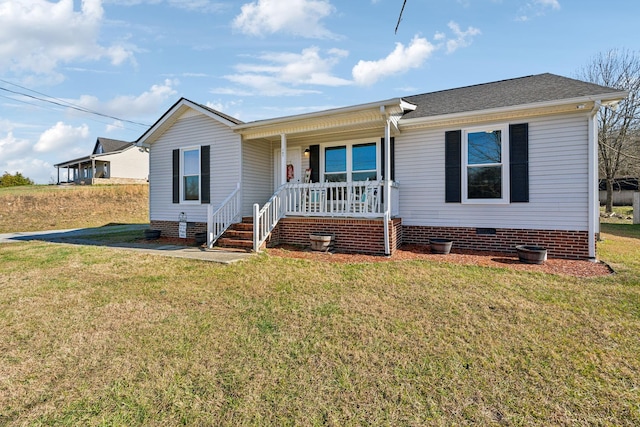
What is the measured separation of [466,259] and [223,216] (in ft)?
20.4

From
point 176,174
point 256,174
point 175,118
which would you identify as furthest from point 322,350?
point 175,118

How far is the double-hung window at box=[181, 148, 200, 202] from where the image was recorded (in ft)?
33.1

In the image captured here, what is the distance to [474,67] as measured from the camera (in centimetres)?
931

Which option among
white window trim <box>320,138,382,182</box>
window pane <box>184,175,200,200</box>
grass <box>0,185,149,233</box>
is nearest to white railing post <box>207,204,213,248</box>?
window pane <box>184,175,200,200</box>

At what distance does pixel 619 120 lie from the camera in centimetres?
1875

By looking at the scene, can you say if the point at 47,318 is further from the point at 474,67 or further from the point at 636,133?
the point at 636,133

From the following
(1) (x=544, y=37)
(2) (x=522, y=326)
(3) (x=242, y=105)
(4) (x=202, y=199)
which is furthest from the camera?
(3) (x=242, y=105)

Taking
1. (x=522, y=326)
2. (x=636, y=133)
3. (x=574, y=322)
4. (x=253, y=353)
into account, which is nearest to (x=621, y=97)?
(x=574, y=322)

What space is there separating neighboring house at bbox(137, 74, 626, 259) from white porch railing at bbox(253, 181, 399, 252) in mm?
36

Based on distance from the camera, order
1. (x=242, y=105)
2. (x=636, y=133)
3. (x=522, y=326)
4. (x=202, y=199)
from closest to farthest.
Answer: (x=522, y=326), (x=202, y=199), (x=242, y=105), (x=636, y=133)

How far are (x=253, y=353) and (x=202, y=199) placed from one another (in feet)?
25.5

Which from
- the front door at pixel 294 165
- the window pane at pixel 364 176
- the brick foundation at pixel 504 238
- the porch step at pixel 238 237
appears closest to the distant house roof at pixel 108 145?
the front door at pixel 294 165

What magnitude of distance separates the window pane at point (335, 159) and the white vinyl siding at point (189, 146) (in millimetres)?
2630

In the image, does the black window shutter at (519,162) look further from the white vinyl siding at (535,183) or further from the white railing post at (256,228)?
the white railing post at (256,228)
